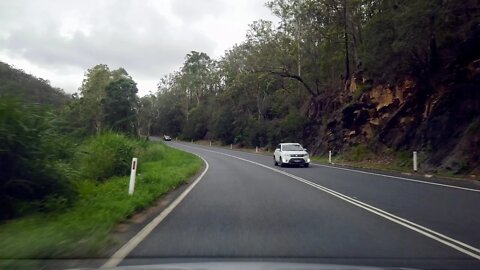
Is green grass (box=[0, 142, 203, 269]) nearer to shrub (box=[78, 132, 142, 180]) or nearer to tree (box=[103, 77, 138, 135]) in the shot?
shrub (box=[78, 132, 142, 180])

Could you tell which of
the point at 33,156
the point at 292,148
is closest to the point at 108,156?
the point at 33,156

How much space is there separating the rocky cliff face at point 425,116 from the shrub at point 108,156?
48.5 ft

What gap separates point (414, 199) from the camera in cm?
1462

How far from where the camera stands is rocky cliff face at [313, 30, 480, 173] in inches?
1039

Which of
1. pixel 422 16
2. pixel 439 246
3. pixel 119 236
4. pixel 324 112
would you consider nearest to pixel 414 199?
pixel 439 246

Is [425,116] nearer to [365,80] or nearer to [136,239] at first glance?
[365,80]

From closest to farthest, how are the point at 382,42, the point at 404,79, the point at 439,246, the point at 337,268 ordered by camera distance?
the point at 337,268
the point at 439,246
the point at 382,42
the point at 404,79

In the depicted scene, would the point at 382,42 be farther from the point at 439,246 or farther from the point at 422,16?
the point at 439,246

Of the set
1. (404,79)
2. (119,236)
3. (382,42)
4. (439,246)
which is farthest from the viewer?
(404,79)

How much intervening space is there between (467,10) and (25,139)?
811 inches

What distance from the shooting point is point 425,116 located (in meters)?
33.3

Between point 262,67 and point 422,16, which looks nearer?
point 422,16

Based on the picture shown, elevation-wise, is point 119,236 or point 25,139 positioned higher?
point 25,139

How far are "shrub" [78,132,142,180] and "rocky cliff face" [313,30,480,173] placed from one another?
14776mm
